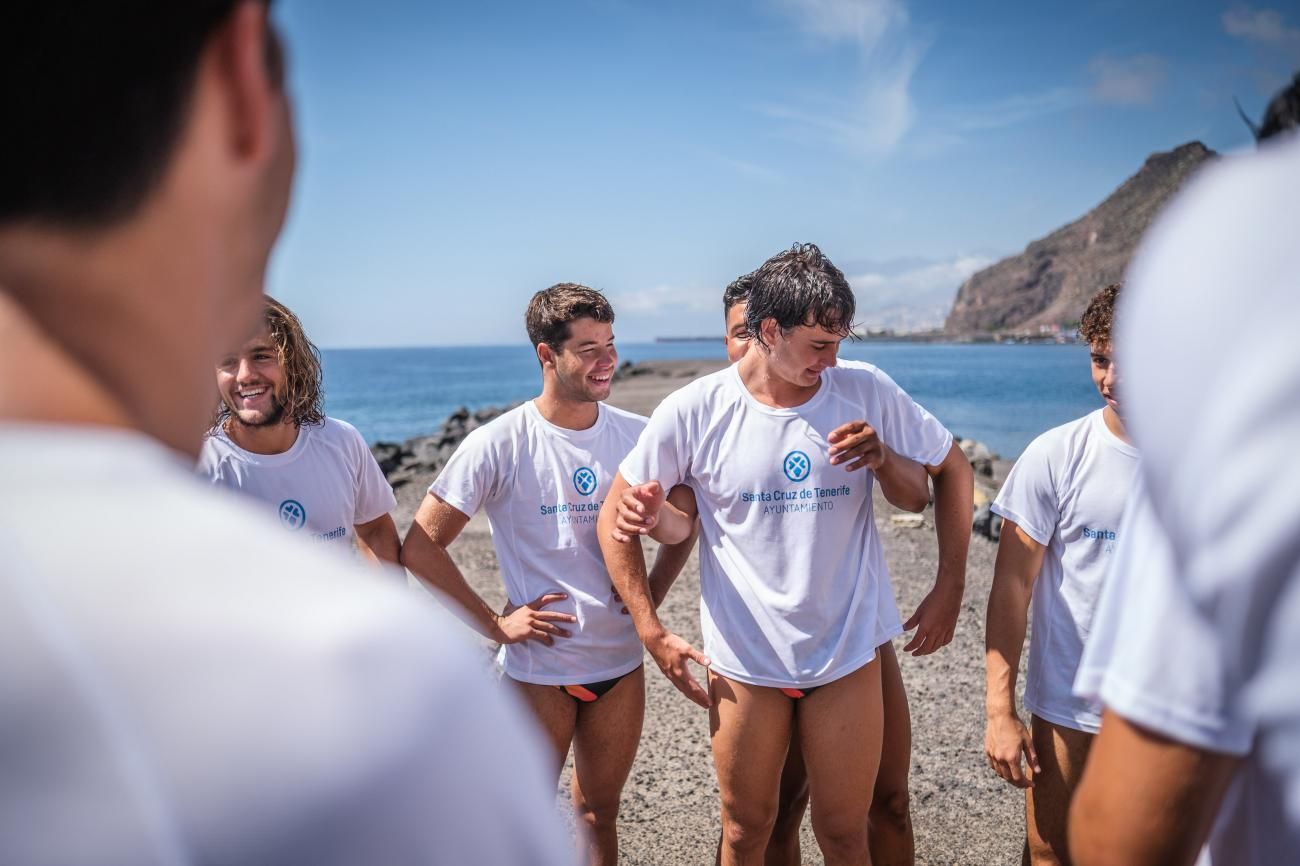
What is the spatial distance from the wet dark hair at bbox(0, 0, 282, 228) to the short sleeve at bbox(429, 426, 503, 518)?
3.48 metres

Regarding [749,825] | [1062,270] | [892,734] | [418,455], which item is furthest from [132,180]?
[1062,270]

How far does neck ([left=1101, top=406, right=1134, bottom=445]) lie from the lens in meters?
3.54

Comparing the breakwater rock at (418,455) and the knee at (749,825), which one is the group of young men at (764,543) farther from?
the breakwater rock at (418,455)

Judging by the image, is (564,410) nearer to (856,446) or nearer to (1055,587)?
(856,446)

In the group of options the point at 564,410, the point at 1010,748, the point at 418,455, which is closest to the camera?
the point at 1010,748

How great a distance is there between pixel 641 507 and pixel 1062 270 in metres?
157

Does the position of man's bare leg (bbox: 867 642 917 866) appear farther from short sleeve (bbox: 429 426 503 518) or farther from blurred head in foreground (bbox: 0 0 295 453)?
blurred head in foreground (bbox: 0 0 295 453)

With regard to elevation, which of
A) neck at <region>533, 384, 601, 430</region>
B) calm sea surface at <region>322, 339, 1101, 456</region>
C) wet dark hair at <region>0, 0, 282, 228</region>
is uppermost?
wet dark hair at <region>0, 0, 282, 228</region>

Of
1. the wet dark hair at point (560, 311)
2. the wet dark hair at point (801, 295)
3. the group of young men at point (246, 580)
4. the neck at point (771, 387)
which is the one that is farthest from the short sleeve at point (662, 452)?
the group of young men at point (246, 580)

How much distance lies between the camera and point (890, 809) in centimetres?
400

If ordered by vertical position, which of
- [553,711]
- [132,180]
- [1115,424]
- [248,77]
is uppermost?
[248,77]

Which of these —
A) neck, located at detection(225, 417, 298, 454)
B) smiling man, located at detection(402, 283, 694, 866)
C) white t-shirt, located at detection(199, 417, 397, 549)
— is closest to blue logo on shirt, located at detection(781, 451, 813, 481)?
smiling man, located at detection(402, 283, 694, 866)

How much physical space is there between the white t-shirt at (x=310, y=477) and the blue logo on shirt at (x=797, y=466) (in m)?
1.98

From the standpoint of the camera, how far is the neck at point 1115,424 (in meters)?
3.54
